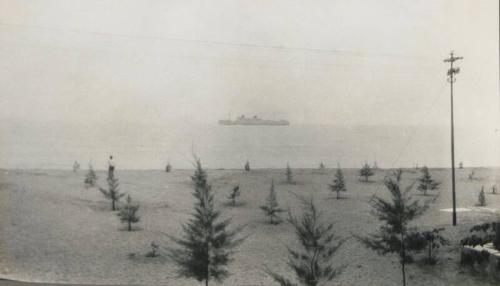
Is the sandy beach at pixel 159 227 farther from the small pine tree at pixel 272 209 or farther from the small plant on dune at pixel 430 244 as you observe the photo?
the small pine tree at pixel 272 209

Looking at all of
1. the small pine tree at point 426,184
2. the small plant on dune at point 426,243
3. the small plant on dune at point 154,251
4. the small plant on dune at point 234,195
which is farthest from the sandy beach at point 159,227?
the small pine tree at point 426,184

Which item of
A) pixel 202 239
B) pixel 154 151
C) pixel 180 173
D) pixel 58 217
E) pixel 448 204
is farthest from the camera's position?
pixel 154 151

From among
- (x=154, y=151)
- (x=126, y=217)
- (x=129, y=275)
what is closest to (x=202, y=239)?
(x=129, y=275)

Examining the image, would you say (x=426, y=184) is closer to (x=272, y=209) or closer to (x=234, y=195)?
(x=272, y=209)

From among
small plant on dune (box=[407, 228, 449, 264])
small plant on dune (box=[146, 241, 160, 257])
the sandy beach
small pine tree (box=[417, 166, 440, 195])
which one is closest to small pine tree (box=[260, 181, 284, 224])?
the sandy beach

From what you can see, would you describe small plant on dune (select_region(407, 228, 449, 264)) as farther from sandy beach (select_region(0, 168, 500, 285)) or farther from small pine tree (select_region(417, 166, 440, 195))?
small pine tree (select_region(417, 166, 440, 195))

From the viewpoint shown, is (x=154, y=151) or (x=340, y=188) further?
(x=154, y=151)

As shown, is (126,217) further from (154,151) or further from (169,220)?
(154,151)

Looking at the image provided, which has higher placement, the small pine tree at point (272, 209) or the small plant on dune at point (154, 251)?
the small pine tree at point (272, 209)
